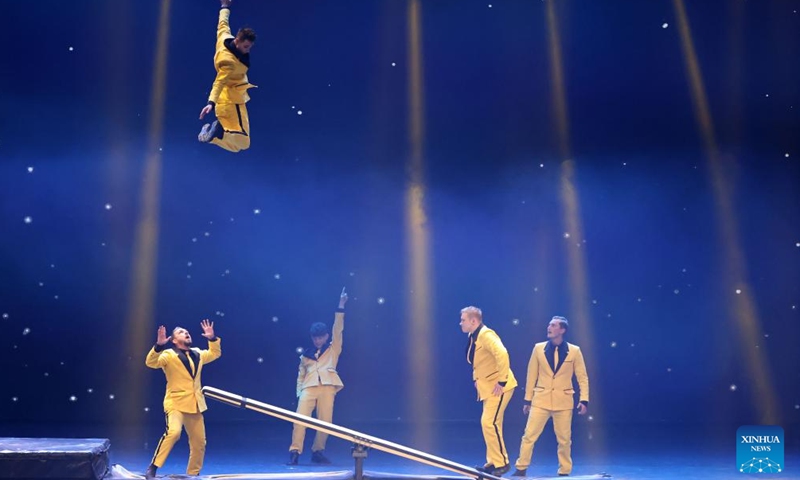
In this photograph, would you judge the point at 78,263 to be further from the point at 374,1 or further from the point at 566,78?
the point at 566,78

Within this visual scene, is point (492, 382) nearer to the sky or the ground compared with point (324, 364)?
nearer to the ground

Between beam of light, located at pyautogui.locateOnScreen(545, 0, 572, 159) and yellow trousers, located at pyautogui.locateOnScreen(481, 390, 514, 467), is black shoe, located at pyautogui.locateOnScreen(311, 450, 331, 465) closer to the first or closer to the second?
yellow trousers, located at pyautogui.locateOnScreen(481, 390, 514, 467)

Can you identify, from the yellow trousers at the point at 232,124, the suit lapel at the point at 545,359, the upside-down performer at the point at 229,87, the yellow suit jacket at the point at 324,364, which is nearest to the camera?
the upside-down performer at the point at 229,87

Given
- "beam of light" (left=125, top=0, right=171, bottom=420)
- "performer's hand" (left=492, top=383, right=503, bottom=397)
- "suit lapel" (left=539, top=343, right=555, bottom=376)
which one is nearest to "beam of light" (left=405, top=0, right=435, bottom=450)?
"beam of light" (left=125, top=0, right=171, bottom=420)

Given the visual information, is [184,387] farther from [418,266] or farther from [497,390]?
[418,266]

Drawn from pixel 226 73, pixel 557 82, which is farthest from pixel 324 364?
pixel 557 82

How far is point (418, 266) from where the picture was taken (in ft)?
32.1

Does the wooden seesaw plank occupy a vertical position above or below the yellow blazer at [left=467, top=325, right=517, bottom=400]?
below

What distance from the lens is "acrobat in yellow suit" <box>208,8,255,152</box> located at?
4.96 m

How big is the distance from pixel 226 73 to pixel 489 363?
296 centimetres

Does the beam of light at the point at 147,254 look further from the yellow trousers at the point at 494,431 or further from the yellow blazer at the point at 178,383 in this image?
the yellow trousers at the point at 494,431

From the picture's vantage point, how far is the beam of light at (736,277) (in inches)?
381

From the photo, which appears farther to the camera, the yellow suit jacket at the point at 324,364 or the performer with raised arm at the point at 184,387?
the yellow suit jacket at the point at 324,364

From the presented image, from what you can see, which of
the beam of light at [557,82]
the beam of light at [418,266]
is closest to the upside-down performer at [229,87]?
the beam of light at [418,266]
